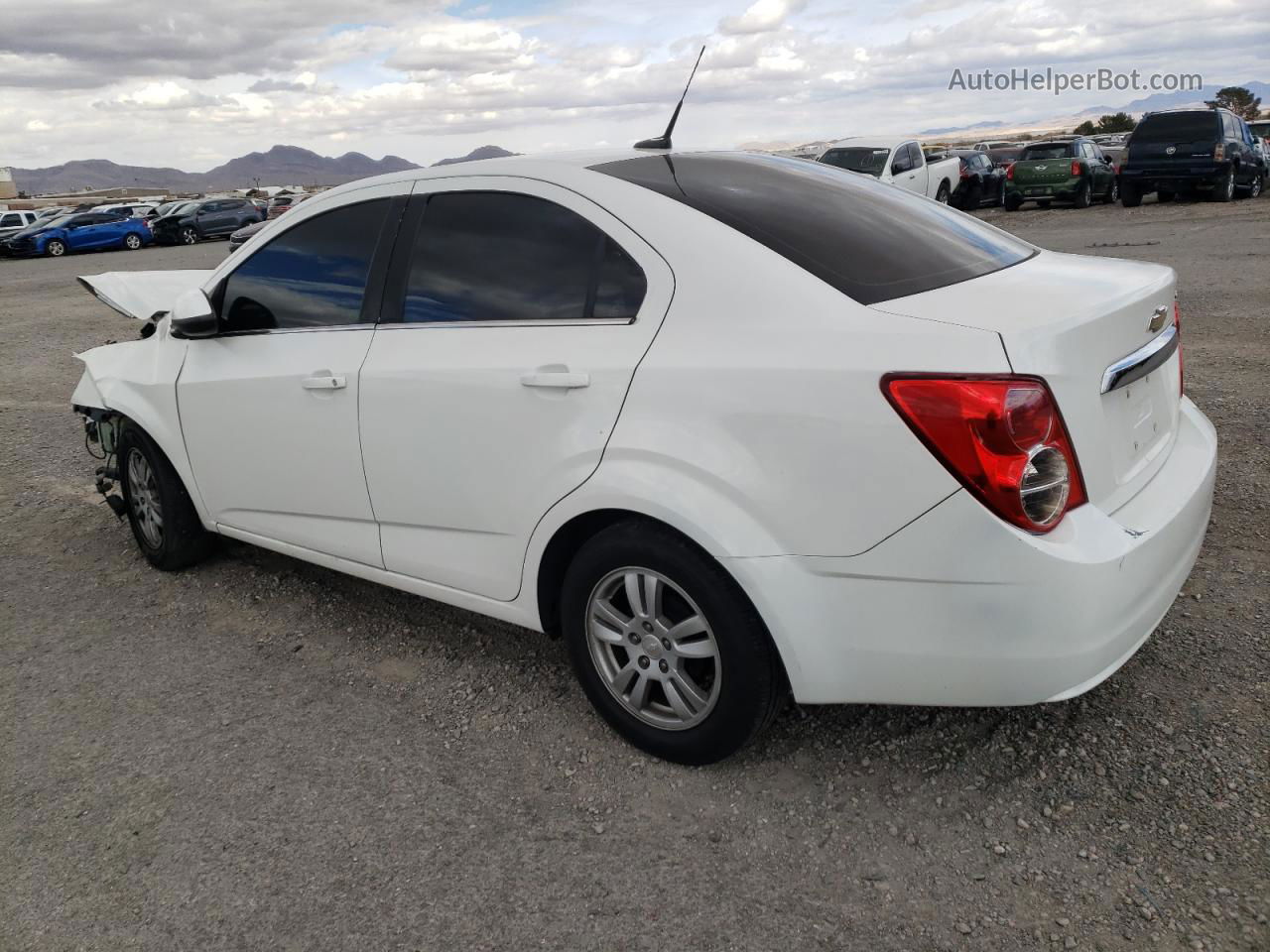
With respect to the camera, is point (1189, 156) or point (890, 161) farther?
point (1189, 156)

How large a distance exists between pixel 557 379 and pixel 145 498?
270 cm

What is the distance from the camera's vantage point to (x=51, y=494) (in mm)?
5895

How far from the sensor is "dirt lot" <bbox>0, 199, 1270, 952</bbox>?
91.4 inches

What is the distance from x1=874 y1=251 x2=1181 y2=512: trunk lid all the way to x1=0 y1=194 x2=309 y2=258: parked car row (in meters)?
32.6

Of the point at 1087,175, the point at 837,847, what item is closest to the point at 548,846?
the point at 837,847

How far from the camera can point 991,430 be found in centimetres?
218

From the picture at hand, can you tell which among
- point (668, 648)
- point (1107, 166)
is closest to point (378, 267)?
point (668, 648)

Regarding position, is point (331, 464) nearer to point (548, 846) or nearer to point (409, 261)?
point (409, 261)

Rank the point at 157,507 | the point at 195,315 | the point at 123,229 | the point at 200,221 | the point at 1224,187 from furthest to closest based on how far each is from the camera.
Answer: the point at 200,221, the point at 123,229, the point at 1224,187, the point at 157,507, the point at 195,315

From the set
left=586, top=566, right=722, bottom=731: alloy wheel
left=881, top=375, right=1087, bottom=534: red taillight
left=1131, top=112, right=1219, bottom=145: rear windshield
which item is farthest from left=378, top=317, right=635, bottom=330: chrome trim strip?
left=1131, top=112, right=1219, bottom=145: rear windshield

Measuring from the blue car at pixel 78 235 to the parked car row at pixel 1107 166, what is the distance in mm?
22654

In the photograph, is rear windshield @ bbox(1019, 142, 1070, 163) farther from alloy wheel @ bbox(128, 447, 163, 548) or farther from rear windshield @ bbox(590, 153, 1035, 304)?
alloy wheel @ bbox(128, 447, 163, 548)

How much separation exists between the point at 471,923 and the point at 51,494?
4763mm

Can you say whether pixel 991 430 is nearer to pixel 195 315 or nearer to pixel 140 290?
pixel 195 315
